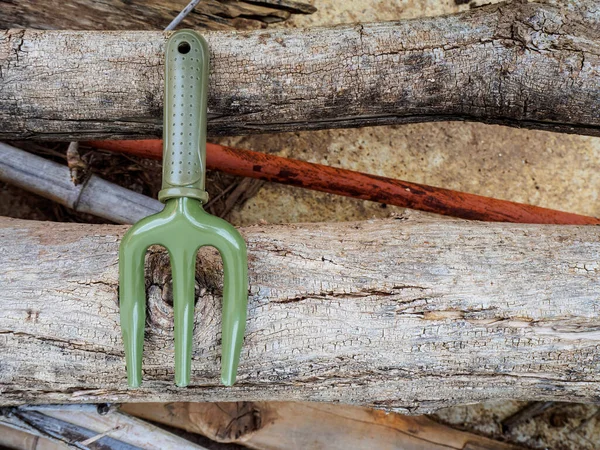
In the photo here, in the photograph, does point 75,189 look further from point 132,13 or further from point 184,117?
point 184,117

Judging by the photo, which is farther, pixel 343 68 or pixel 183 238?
pixel 343 68

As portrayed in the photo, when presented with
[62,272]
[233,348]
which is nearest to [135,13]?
[62,272]

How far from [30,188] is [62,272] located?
75 centimetres

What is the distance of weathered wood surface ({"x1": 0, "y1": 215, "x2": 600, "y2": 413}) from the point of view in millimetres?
1217

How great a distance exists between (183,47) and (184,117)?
158 millimetres

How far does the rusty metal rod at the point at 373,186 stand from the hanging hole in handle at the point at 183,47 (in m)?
0.52

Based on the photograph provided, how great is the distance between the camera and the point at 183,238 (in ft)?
3.67

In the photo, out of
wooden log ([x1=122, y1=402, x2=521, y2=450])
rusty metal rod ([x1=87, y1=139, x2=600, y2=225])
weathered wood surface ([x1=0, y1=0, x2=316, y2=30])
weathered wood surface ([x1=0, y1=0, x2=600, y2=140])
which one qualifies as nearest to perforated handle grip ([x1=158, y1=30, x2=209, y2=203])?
weathered wood surface ([x1=0, y1=0, x2=600, y2=140])

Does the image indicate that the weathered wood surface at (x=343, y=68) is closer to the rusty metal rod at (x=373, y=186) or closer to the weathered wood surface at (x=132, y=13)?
the rusty metal rod at (x=373, y=186)

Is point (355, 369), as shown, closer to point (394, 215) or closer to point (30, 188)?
→ point (394, 215)

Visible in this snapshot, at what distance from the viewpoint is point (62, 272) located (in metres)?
1.25

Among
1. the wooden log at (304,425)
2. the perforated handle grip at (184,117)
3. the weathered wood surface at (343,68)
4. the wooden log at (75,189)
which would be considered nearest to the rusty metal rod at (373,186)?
the wooden log at (75,189)

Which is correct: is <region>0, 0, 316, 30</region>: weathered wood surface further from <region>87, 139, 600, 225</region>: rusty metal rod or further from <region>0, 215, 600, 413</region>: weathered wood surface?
<region>0, 215, 600, 413</region>: weathered wood surface

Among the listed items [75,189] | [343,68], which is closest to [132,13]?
[75,189]
